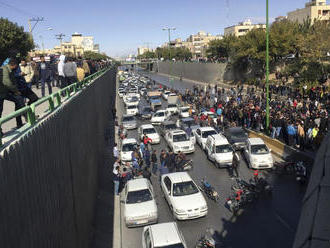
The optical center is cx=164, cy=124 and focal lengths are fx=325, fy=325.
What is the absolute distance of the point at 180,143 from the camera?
2203 cm

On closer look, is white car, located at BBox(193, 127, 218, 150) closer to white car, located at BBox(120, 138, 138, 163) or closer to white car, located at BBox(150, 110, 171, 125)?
white car, located at BBox(120, 138, 138, 163)

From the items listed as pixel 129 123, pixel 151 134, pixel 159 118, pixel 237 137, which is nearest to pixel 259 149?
pixel 237 137

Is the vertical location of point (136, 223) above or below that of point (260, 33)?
below

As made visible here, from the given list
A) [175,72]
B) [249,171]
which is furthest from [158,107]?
[175,72]

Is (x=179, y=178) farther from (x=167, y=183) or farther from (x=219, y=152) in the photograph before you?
(x=219, y=152)

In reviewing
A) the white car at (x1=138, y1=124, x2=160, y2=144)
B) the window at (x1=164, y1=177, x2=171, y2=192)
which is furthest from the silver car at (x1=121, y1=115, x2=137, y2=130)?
the window at (x1=164, y1=177, x2=171, y2=192)

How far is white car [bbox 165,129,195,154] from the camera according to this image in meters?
Answer: 21.9

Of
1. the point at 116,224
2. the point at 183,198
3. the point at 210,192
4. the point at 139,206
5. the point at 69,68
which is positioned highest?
the point at 69,68

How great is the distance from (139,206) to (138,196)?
1.93ft

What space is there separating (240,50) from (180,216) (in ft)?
159

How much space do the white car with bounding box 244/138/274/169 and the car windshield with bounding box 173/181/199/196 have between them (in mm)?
5311

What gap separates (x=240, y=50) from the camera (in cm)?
5647

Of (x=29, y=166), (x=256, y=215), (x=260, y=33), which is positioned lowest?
(x=256, y=215)

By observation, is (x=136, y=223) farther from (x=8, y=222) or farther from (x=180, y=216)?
(x=8, y=222)
